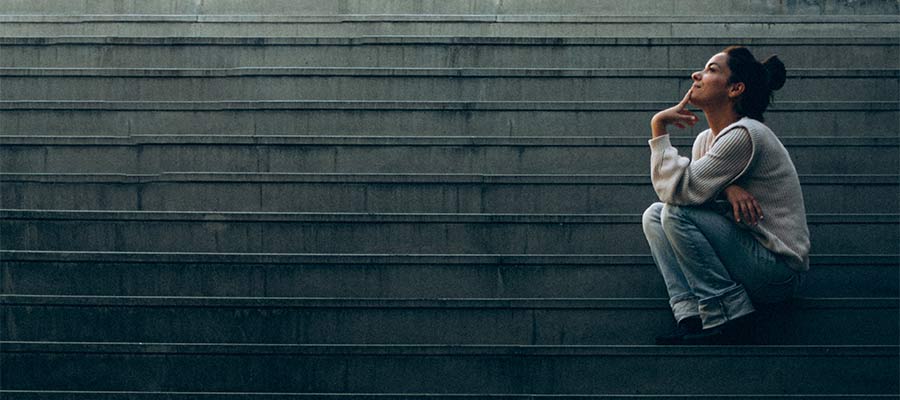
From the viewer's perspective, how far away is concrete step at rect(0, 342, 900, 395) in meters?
4.99

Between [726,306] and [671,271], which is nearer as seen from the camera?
[726,306]

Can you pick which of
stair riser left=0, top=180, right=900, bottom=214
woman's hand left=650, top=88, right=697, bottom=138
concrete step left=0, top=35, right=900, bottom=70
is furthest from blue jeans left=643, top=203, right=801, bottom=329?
concrete step left=0, top=35, right=900, bottom=70

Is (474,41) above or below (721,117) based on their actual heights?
above

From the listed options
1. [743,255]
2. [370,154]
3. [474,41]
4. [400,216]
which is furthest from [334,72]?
[743,255]

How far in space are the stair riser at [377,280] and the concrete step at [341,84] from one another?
5.79 feet

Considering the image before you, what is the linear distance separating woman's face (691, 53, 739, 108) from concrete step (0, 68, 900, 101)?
1788 mm

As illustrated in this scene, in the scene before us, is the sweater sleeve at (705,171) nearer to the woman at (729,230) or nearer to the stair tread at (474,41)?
the woman at (729,230)

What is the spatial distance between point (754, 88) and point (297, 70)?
3.21 meters

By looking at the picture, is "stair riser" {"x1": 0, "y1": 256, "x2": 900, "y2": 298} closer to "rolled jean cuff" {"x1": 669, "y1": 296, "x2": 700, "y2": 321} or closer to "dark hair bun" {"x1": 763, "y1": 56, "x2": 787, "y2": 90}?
"rolled jean cuff" {"x1": 669, "y1": 296, "x2": 700, "y2": 321}

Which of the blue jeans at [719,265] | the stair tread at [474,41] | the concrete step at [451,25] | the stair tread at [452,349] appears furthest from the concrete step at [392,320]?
the concrete step at [451,25]

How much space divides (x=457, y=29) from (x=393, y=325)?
3.71 m

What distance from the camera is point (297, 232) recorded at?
5914 mm

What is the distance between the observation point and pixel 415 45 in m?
7.48

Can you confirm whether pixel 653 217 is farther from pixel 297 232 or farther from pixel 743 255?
pixel 297 232
